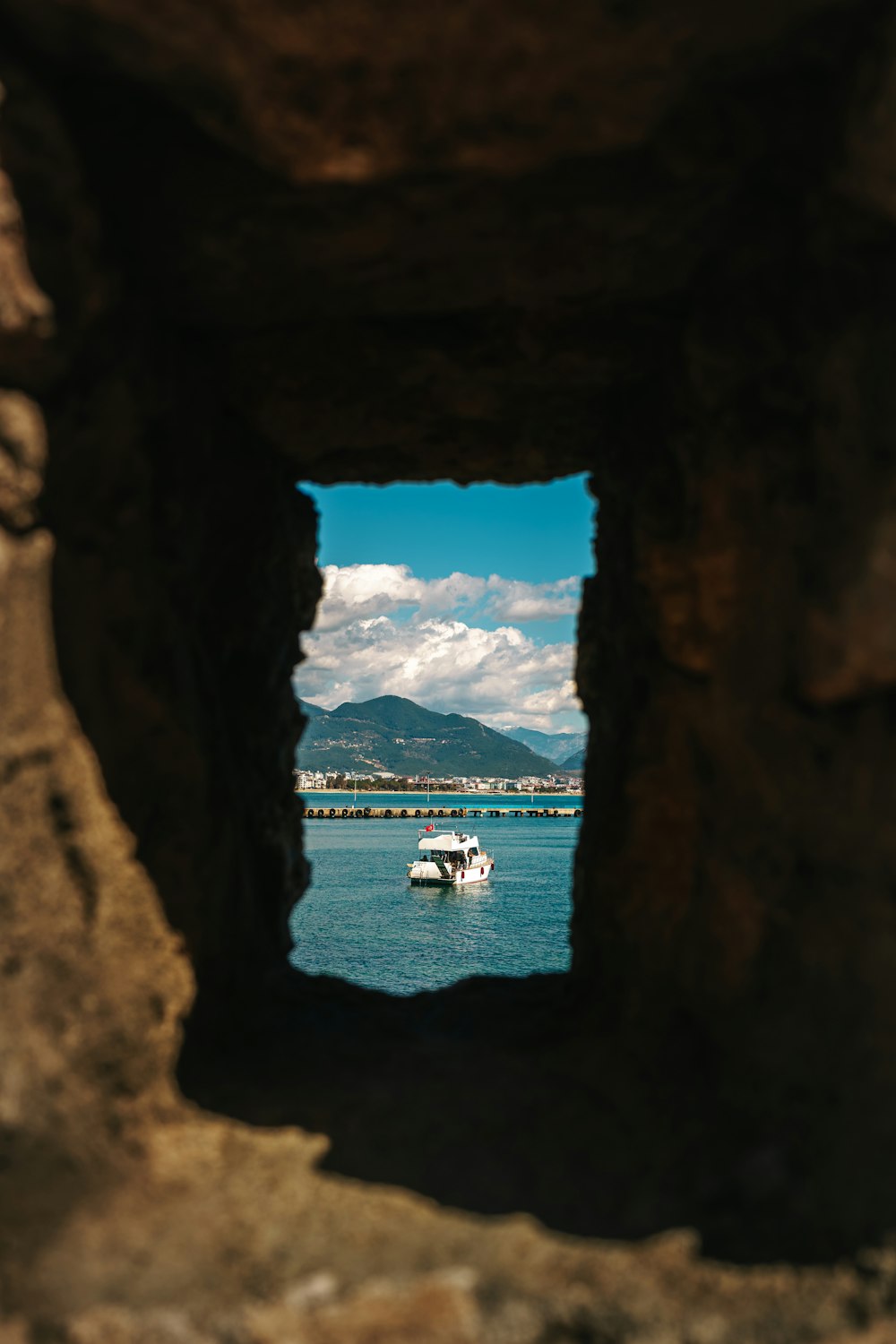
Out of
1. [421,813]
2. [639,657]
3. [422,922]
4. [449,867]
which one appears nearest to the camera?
[639,657]

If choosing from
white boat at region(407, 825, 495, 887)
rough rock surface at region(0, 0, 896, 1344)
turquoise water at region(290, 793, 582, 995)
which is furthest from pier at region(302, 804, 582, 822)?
rough rock surface at region(0, 0, 896, 1344)

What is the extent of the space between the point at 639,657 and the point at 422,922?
31.0 metres

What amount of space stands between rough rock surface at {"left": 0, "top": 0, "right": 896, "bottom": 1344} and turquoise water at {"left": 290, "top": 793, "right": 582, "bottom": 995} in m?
4.08

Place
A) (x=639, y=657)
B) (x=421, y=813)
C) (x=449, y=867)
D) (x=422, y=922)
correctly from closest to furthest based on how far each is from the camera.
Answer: (x=639, y=657), (x=422, y=922), (x=449, y=867), (x=421, y=813)

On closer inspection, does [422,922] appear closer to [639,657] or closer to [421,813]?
[639,657]

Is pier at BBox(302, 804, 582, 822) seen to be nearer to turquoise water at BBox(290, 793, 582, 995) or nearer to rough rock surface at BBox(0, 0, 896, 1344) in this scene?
turquoise water at BBox(290, 793, 582, 995)

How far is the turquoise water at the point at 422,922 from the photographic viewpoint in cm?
2653

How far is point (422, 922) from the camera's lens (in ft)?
120

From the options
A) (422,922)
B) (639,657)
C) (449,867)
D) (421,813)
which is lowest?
(421,813)

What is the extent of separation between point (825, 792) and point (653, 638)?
2.40m

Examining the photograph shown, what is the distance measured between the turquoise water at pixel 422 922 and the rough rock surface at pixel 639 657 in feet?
13.4

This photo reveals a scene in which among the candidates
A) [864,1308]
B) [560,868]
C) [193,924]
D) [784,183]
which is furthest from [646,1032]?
[560,868]

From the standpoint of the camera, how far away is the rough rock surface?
13.6 feet

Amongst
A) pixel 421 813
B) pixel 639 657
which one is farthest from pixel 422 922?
pixel 421 813
